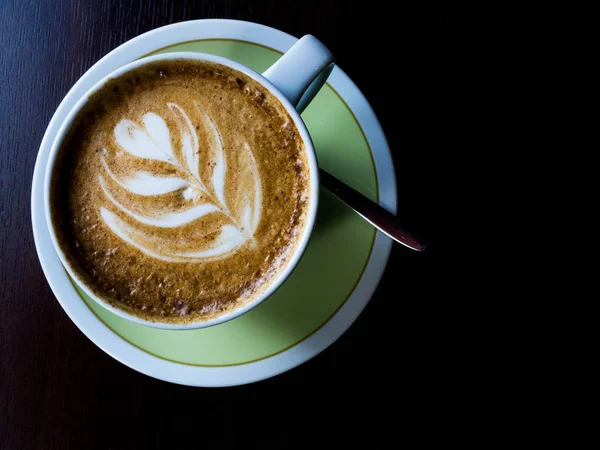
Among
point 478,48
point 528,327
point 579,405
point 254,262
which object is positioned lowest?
point 579,405

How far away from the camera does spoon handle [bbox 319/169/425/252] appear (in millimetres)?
1034

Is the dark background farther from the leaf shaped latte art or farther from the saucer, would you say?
the leaf shaped latte art

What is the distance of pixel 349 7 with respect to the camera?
A: 1.25 m

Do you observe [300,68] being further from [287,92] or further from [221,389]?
[221,389]

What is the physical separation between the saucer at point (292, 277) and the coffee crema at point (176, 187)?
0.46 ft

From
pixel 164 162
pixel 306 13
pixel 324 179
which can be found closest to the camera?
pixel 164 162

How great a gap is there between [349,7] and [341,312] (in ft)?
2.30

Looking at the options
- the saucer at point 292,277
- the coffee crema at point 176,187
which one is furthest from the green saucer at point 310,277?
the coffee crema at point 176,187

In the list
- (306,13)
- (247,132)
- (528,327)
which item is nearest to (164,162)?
(247,132)

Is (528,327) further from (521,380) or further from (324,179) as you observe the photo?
(324,179)

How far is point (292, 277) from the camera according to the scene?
1109 mm

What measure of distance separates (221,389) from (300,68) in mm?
777

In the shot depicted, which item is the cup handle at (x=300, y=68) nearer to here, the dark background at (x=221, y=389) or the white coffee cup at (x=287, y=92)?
the white coffee cup at (x=287, y=92)

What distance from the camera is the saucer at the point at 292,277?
1.06m
